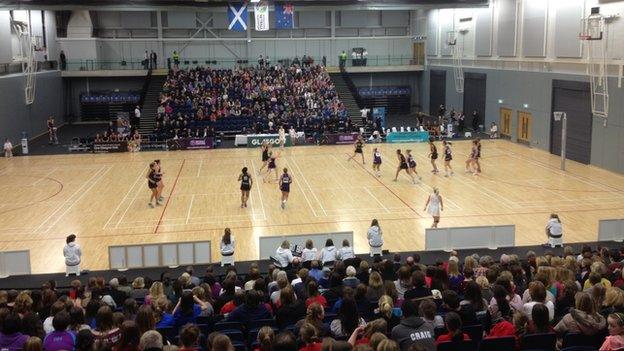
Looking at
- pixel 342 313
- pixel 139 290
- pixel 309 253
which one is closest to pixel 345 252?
pixel 309 253

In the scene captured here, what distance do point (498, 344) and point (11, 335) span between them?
6039mm

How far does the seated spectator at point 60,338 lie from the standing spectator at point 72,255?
29.5ft

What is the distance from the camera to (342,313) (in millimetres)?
7789

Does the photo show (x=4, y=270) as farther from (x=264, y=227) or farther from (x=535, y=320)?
(x=535, y=320)

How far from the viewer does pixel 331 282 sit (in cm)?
1095

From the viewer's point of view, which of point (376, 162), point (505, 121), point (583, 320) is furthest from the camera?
point (505, 121)

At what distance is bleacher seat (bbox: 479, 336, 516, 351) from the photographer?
7527 mm

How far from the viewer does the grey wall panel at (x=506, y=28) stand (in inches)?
1656

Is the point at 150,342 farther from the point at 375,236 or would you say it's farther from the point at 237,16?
the point at 237,16

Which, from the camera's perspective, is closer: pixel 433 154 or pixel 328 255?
pixel 328 255

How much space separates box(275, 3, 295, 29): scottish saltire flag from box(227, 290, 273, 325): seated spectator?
36934mm

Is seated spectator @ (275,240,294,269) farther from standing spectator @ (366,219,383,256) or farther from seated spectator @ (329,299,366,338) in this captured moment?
seated spectator @ (329,299,366,338)

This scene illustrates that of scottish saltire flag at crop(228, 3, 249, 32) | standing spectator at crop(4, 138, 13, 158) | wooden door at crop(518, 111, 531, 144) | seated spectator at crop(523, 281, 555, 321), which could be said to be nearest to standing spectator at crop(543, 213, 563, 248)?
seated spectator at crop(523, 281, 555, 321)

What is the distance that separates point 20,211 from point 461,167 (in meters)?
21.6
